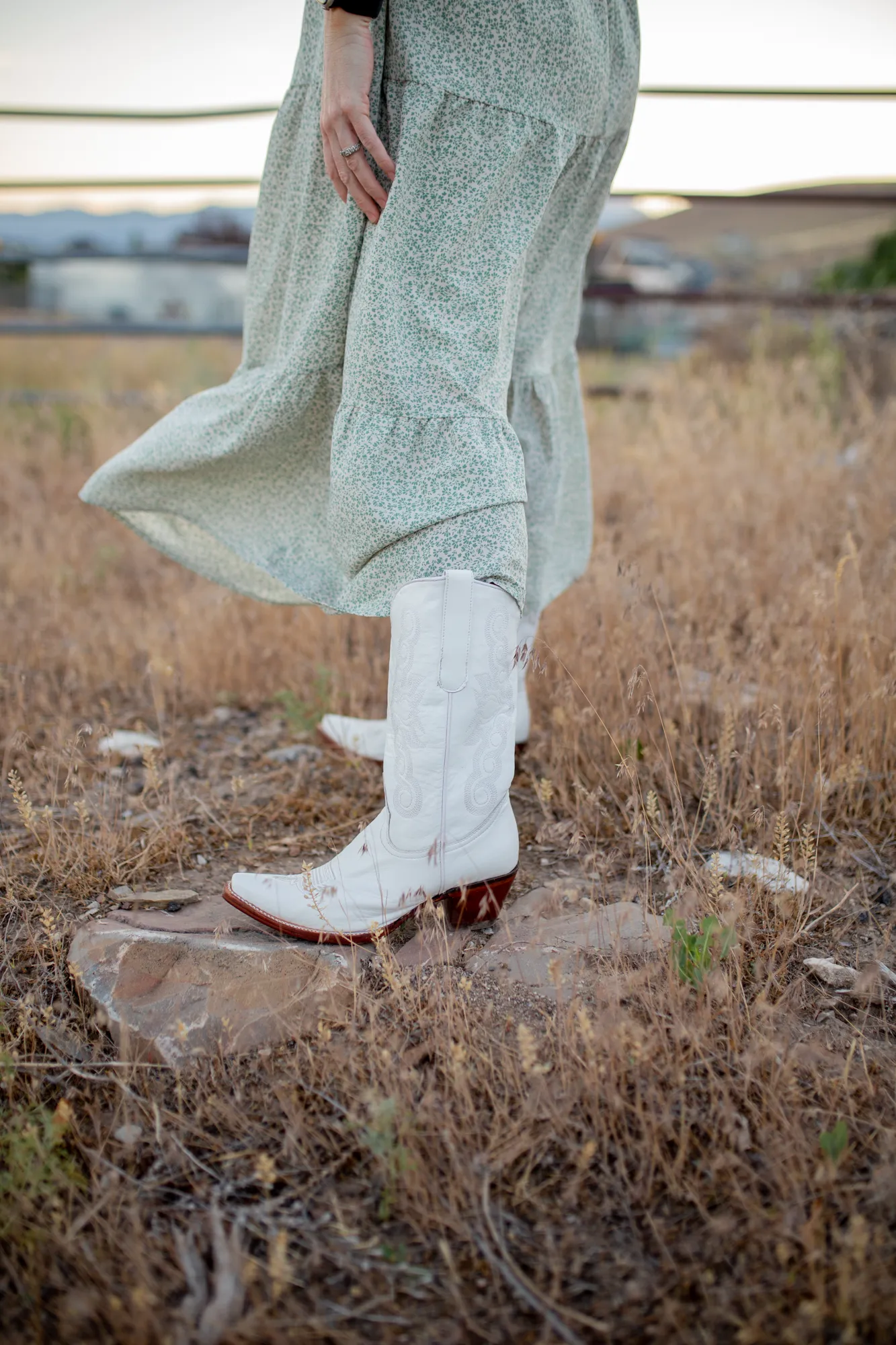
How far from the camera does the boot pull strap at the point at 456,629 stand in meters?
1.22

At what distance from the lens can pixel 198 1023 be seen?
1233mm

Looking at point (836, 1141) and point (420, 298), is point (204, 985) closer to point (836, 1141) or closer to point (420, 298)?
point (836, 1141)

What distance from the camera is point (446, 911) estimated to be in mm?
1411

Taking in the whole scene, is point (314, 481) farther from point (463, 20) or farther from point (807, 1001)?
point (807, 1001)

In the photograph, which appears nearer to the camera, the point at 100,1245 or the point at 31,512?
the point at 100,1245

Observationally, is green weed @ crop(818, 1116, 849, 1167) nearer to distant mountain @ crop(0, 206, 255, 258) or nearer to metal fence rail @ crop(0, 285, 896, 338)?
metal fence rail @ crop(0, 285, 896, 338)

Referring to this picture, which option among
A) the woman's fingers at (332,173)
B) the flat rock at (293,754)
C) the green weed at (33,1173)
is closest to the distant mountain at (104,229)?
the flat rock at (293,754)

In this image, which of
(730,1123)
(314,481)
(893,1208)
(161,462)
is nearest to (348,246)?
(314,481)

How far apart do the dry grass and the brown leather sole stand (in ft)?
0.27

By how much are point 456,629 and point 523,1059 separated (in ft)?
1.80

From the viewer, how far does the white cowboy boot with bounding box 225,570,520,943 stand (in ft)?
A: 4.09

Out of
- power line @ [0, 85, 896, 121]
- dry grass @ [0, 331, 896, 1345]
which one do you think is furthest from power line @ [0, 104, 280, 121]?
dry grass @ [0, 331, 896, 1345]

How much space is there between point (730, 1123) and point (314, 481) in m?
1.12

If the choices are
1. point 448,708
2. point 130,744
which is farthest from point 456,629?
point 130,744
